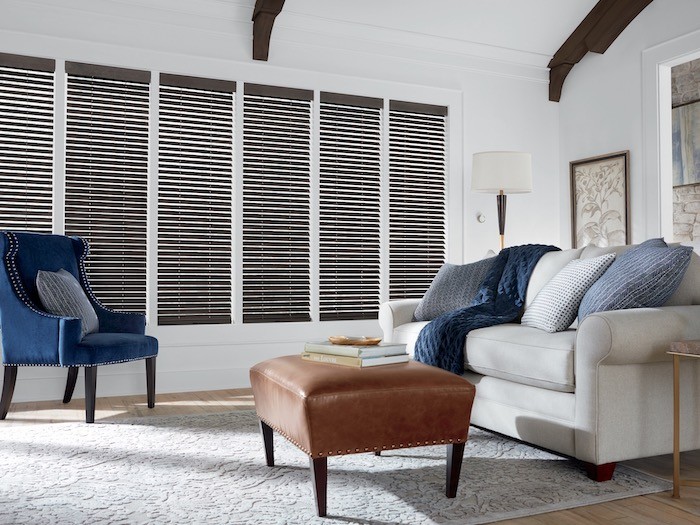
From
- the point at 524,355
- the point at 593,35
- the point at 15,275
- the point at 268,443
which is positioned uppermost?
the point at 593,35

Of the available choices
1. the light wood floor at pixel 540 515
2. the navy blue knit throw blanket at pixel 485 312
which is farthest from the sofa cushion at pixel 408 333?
the light wood floor at pixel 540 515

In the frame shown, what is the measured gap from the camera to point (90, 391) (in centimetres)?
365

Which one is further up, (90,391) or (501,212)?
(501,212)

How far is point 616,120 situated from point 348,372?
4.21 metres

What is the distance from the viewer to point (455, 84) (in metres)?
5.81

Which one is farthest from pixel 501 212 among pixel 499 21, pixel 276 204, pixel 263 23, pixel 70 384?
pixel 70 384

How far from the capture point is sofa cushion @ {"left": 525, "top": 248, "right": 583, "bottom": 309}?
3.65 metres

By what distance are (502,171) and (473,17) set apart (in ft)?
4.34

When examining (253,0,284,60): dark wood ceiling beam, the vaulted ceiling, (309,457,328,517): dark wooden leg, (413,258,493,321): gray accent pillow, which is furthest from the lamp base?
(309,457,328,517): dark wooden leg

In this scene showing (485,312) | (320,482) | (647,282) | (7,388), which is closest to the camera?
(320,482)

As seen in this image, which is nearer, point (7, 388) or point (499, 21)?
point (7, 388)

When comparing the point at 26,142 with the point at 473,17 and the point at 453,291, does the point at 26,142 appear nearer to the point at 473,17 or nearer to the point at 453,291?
the point at 453,291

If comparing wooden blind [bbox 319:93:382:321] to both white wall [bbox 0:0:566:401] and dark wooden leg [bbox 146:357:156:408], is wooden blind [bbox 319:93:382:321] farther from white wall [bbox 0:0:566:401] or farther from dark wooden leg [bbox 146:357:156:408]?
dark wooden leg [bbox 146:357:156:408]

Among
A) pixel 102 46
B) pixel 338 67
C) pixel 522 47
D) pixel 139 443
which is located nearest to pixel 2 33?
pixel 102 46
